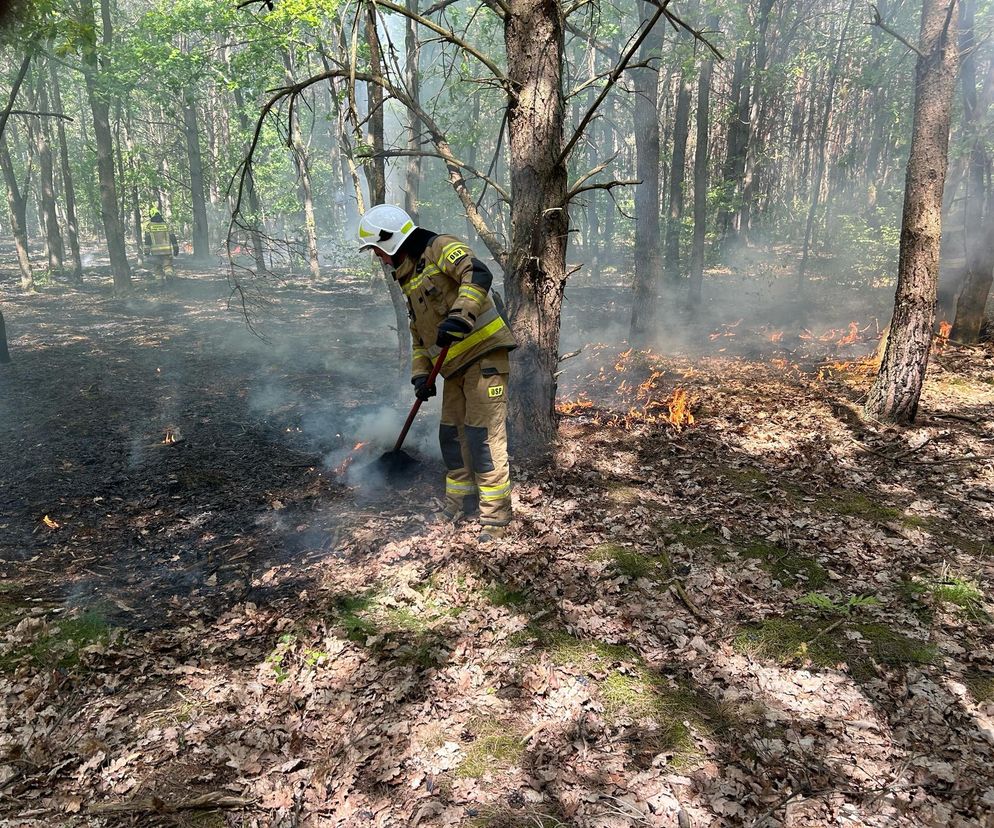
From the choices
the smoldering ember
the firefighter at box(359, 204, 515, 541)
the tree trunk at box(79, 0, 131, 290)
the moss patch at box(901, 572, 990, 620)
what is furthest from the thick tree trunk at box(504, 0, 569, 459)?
the tree trunk at box(79, 0, 131, 290)

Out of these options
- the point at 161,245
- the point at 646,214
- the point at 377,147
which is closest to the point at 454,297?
the point at 377,147

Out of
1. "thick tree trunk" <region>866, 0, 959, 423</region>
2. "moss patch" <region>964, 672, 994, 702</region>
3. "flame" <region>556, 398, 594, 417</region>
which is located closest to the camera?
"moss patch" <region>964, 672, 994, 702</region>

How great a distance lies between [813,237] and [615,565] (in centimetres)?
2341

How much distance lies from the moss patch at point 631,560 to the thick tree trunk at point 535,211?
165 centimetres

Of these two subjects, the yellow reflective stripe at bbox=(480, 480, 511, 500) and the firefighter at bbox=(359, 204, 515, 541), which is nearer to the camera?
the firefighter at bbox=(359, 204, 515, 541)

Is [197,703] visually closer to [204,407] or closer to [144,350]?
[204,407]

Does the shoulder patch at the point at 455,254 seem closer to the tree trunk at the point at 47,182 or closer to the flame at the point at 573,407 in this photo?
the flame at the point at 573,407

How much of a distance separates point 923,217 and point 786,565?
443 centimetres

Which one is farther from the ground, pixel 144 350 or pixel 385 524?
pixel 144 350

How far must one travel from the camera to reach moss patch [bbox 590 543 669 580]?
14.7 ft

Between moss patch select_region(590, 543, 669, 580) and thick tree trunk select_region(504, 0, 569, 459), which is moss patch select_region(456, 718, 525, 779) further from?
thick tree trunk select_region(504, 0, 569, 459)

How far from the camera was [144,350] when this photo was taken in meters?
12.5

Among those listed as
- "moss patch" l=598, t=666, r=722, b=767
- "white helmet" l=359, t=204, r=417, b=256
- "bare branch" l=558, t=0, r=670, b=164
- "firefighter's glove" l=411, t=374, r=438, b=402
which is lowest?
"moss patch" l=598, t=666, r=722, b=767

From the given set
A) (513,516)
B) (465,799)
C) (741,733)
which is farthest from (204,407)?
(741,733)
